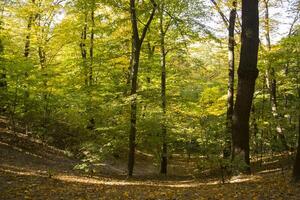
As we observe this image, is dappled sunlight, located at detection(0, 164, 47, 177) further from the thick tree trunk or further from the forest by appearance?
the thick tree trunk

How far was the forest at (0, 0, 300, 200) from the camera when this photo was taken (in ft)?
31.9

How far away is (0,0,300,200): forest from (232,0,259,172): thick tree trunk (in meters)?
0.03

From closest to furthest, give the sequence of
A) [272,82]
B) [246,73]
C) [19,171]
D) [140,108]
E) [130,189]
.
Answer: [130,189] < [246,73] < [19,171] < [140,108] < [272,82]

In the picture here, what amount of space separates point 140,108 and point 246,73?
20.3 ft

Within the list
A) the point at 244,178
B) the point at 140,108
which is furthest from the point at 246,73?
the point at 140,108

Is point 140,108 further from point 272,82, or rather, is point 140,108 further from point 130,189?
point 272,82

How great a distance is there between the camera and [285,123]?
50.1 feet

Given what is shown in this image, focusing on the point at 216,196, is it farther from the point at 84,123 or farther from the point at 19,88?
the point at 19,88

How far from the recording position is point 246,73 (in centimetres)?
976

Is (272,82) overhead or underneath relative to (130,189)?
overhead

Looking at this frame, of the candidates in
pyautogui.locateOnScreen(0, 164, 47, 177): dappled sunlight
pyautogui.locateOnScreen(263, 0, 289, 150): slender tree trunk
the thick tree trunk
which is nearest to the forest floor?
pyautogui.locateOnScreen(0, 164, 47, 177): dappled sunlight

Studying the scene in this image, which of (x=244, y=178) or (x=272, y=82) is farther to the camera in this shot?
(x=272, y=82)

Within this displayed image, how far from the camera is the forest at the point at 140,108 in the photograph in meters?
9.73

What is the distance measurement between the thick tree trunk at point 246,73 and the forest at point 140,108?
0.09 ft
